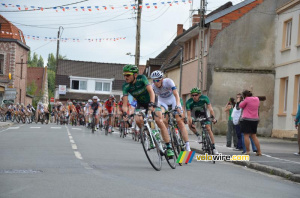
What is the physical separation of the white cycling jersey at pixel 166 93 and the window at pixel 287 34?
18.4 meters

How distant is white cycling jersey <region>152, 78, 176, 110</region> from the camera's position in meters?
12.8

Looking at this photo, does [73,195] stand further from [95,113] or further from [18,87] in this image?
[18,87]

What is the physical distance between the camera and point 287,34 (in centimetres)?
3073

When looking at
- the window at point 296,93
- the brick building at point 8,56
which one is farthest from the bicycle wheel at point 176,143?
the brick building at point 8,56

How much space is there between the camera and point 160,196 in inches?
287

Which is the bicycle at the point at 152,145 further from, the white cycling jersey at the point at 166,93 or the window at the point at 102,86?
the window at the point at 102,86

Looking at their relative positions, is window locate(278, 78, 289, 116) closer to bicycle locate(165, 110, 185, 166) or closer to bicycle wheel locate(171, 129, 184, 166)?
bicycle locate(165, 110, 185, 166)

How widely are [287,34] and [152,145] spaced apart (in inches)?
856

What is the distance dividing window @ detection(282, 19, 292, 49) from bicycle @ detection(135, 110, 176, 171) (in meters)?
20.9

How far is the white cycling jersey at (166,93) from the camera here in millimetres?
12826

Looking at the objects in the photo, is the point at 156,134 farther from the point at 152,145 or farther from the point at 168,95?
the point at 168,95

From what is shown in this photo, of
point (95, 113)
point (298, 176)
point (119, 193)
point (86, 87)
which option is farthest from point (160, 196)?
point (86, 87)

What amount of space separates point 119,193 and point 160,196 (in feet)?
1.73

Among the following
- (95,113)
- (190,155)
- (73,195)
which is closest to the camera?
(73,195)
